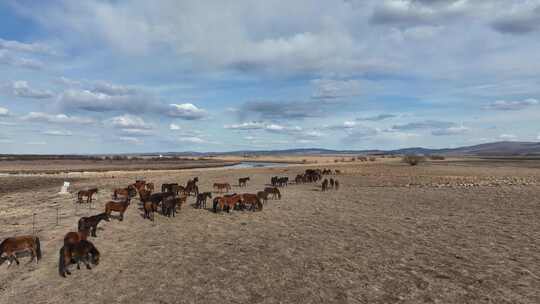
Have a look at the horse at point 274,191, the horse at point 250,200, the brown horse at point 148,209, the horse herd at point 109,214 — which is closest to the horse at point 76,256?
the horse herd at point 109,214

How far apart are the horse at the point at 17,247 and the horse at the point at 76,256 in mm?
1099

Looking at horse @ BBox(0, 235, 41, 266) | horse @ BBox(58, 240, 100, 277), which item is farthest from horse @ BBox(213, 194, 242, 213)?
horse @ BBox(0, 235, 41, 266)

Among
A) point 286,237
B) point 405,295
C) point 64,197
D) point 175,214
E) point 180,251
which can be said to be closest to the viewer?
point 405,295

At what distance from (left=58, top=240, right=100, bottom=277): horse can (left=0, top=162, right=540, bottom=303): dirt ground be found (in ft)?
0.68

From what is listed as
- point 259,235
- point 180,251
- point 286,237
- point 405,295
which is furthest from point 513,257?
point 180,251

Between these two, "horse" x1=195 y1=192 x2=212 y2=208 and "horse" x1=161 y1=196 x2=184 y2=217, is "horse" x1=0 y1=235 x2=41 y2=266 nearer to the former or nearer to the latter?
"horse" x1=161 y1=196 x2=184 y2=217

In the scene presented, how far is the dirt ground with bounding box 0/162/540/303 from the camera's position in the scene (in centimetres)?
761

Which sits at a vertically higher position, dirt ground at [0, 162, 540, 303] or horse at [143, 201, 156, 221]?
horse at [143, 201, 156, 221]

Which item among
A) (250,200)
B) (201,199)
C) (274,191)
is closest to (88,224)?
(201,199)

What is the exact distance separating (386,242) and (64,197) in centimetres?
2072

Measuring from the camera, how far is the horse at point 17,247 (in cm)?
933

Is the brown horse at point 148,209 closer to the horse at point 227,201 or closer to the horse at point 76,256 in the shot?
the horse at point 227,201

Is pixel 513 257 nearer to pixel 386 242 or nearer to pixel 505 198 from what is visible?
pixel 386 242

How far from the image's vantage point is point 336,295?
7.49m
